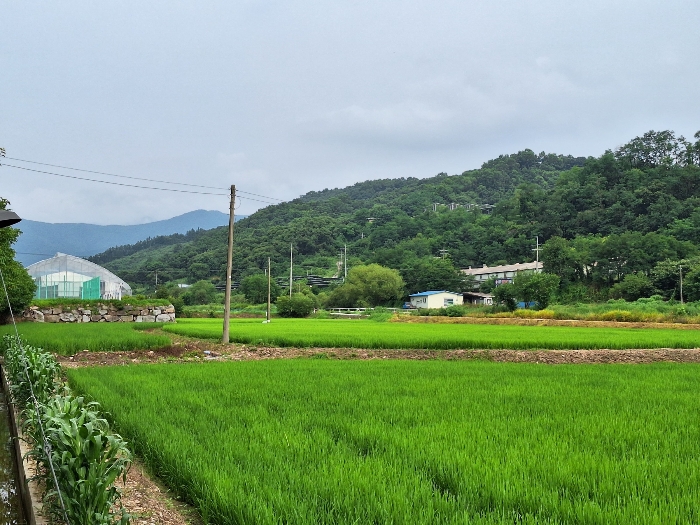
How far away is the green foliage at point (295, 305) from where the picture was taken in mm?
51438

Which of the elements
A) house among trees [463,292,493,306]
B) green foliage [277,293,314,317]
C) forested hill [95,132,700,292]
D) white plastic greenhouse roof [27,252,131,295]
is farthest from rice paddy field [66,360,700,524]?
house among trees [463,292,493,306]

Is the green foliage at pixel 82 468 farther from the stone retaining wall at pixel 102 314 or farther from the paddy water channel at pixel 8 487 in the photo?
the stone retaining wall at pixel 102 314

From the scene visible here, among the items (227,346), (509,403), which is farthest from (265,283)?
(509,403)

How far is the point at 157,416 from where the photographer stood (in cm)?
652

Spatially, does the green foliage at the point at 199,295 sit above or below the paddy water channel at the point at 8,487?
above

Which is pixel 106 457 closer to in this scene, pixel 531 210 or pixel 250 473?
pixel 250 473

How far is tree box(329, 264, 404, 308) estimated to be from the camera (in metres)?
68.2

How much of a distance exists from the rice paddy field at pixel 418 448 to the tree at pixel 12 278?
883 cm

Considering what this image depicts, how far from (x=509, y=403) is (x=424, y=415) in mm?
1660

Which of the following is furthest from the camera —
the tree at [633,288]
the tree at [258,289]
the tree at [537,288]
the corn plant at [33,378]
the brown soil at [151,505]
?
the tree at [258,289]

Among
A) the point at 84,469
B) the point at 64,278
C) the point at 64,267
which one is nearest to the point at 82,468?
the point at 84,469

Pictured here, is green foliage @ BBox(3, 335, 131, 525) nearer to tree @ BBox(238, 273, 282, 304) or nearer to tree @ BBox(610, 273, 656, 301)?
tree @ BBox(610, 273, 656, 301)

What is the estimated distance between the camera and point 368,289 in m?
68.2

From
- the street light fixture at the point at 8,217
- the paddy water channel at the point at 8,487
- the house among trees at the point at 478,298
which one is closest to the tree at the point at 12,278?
the paddy water channel at the point at 8,487
